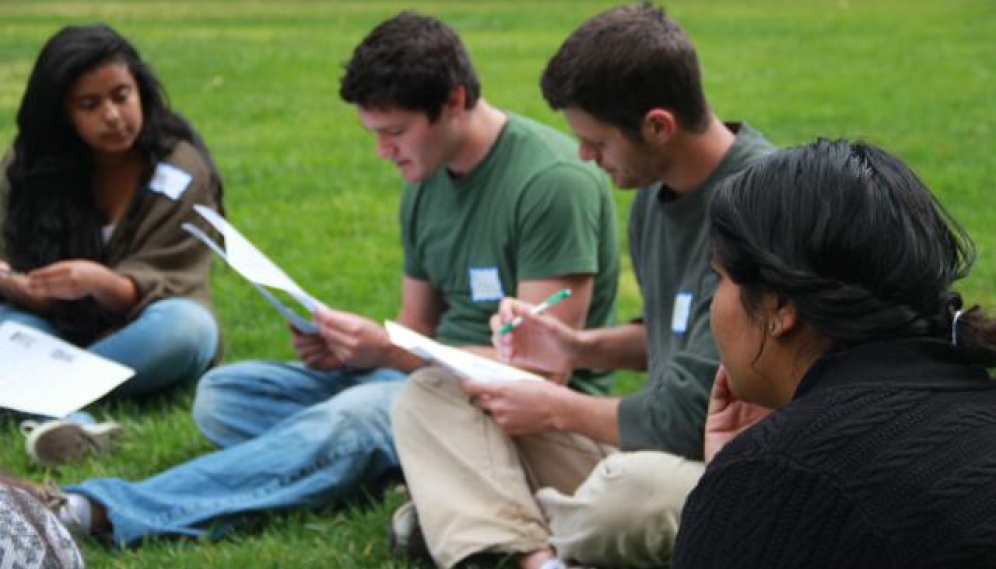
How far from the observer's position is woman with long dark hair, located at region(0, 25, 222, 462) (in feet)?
16.7

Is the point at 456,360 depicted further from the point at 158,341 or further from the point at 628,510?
the point at 158,341

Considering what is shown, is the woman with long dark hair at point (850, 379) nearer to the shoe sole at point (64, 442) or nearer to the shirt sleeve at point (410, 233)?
the shirt sleeve at point (410, 233)

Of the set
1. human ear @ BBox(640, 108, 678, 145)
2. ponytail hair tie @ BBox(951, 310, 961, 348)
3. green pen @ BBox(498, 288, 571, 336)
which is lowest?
green pen @ BBox(498, 288, 571, 336)

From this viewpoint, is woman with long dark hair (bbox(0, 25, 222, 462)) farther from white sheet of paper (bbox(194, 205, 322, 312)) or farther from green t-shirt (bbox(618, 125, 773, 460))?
green t-shirt (bbox(618, 125, 773, 460))

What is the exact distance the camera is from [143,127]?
5289mm

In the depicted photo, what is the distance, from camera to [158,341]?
506cm

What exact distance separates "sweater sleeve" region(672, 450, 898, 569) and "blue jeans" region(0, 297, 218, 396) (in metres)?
3.19

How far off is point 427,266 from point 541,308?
0.70 metres

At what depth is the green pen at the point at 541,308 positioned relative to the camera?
3881mm

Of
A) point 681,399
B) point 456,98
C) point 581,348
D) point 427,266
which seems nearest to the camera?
point 681,399

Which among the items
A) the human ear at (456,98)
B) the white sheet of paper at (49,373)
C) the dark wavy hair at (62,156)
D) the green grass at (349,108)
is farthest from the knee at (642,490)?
the dark wavy hair at (62,156)

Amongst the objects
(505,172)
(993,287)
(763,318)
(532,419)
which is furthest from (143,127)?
(763,318)

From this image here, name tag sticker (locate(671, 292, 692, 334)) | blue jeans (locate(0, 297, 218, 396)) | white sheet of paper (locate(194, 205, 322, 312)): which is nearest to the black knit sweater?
name tag sticker (locate(671, 292, 692, 334))

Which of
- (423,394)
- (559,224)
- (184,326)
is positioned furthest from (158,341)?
(559,224)
